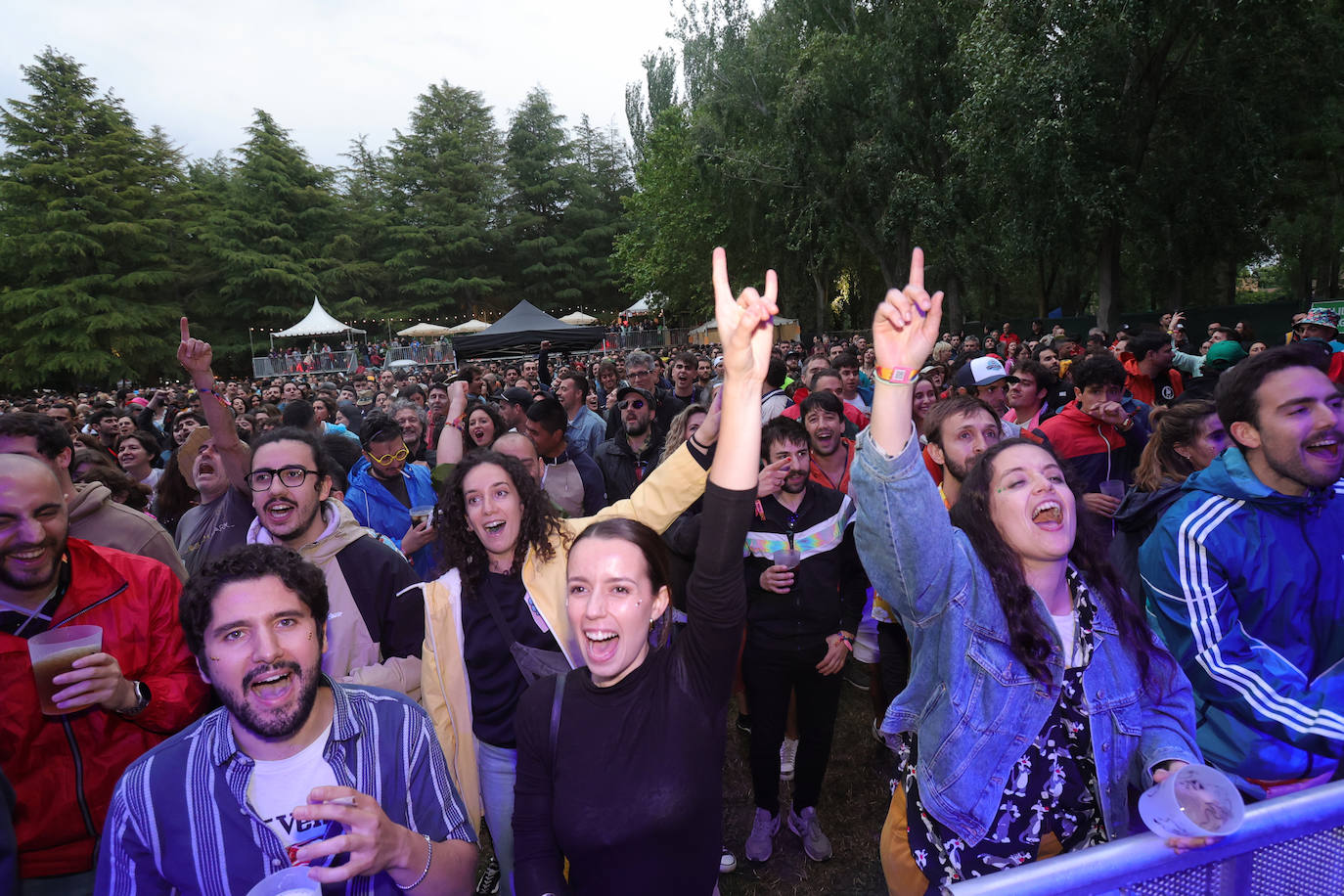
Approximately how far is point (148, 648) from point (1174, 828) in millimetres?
2687

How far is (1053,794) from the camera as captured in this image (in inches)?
72.9

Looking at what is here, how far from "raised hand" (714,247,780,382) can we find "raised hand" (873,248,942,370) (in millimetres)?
253

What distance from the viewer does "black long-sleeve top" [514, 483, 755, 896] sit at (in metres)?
1.71

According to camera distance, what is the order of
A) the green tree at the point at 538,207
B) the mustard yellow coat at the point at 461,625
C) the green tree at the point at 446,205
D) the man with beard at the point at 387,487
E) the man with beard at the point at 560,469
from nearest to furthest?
the mustard yellow coat at the point at 461,625 → the man with beard at the point at 387,487 → the man with beard at the point at 560,469 → the green tree at the point at 446,205 → the green tree at the point at 538,207

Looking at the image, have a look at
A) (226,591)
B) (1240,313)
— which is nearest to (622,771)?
(226,591)

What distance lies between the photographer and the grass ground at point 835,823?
3.37 m

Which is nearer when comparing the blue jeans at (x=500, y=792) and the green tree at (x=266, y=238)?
the blue jeans at (x=500, y=792)

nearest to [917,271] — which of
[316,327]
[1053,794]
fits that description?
[1053,794]

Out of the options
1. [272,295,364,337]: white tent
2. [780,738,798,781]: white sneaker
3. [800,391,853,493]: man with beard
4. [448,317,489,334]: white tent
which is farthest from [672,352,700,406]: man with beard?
[448,317,489,334]: white tent

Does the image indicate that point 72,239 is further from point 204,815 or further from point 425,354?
point 204,815

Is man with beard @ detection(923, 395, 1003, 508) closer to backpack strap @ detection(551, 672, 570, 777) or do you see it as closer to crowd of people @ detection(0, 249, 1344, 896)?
crowd of people @ detection(0, 249, 1344, 896)

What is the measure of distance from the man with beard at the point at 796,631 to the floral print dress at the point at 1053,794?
1.43 meters

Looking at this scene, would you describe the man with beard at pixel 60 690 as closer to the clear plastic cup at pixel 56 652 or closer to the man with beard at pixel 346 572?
the clear plastic cup at pixel 56 652

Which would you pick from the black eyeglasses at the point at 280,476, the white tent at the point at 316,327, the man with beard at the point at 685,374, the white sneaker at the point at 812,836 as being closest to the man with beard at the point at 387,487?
the black eyeglasses at the point at 280,476
